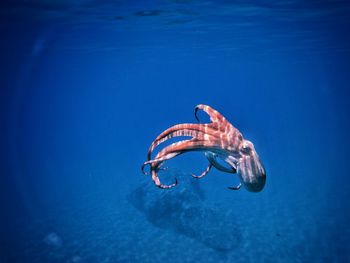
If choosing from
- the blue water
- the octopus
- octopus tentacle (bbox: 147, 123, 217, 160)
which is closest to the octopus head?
the octopus

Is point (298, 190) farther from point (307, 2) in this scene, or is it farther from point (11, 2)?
point (11, 2)

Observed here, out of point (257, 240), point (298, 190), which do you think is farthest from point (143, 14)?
point (298, 190)

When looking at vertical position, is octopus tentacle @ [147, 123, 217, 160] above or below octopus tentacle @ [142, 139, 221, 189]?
above

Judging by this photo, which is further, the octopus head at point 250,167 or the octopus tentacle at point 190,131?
the octopus head at point 250,167

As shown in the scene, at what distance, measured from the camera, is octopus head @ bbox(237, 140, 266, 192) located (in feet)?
10.7

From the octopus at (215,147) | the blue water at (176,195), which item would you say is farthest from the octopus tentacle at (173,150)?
the blue water at (176,195)

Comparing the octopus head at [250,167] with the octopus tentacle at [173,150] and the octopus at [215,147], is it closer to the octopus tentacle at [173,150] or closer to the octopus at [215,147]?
the octopus at [215,147]

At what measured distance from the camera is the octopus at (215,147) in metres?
2.88

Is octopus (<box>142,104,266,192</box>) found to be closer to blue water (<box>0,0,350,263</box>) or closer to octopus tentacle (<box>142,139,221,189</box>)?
octopus tentacle (<box>142,139,221,189</box>)

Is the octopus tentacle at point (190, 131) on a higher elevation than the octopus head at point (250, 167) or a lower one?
higher

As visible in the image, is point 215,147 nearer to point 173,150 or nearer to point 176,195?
point 173,150

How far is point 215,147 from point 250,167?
51 centimetres

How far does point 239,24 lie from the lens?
22938 millimetres

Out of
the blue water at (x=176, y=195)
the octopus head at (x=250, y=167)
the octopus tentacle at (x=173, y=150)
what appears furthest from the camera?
the blue water at (x=176, y=195)
